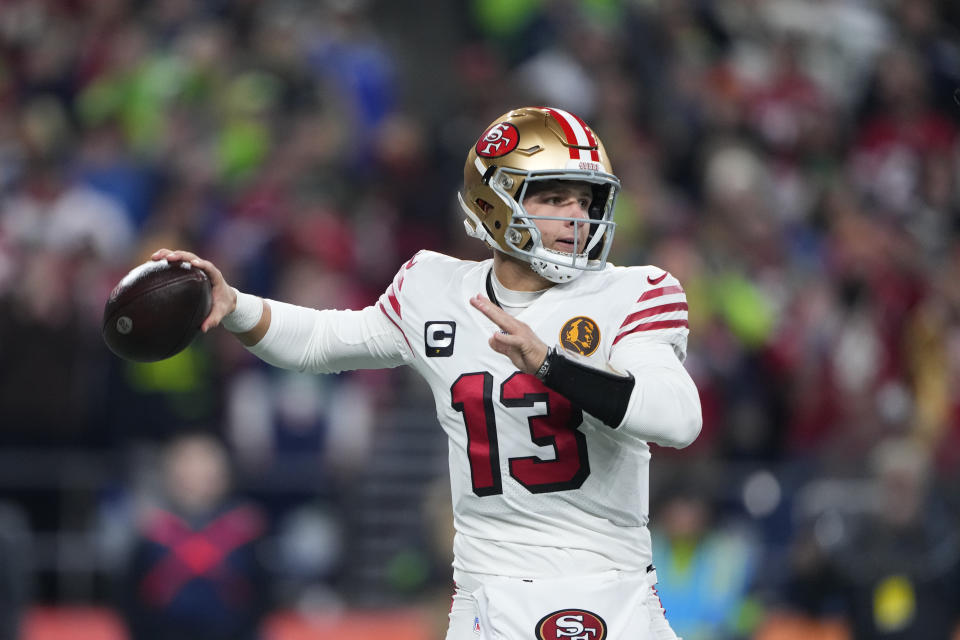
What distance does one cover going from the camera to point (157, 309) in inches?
168

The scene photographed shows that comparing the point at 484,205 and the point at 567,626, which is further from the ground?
the point at 484,205

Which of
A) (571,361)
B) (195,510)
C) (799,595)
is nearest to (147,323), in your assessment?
(571,361)

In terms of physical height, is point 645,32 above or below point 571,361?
above

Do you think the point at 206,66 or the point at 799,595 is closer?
the point at 799,595

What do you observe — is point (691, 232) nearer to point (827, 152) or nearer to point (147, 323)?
point (827, 152)

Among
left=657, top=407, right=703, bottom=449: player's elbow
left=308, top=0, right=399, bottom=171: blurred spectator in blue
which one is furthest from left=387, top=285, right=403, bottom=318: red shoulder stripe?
left=308, top=0, right=399, bottom=171: blurred spectator in blue

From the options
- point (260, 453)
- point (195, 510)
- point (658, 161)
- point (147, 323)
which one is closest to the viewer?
point (147, 323)

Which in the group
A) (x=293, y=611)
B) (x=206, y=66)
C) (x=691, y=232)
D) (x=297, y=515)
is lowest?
(x=293, y=611)

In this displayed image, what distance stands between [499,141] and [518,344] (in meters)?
0.83

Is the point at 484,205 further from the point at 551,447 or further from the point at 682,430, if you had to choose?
the point at 682,430

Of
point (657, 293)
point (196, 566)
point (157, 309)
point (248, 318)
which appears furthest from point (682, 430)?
point (196, 566)

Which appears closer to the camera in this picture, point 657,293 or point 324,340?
point 657,293

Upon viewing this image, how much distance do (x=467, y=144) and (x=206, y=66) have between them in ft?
6.20

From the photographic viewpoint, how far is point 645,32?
12.7 m
